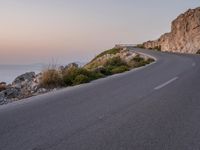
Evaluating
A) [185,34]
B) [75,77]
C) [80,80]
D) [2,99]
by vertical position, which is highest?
[185,34]

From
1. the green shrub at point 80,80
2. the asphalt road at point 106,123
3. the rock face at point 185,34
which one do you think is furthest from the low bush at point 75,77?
the rock face at point 185,34

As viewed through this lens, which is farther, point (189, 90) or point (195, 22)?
point (195, 22)

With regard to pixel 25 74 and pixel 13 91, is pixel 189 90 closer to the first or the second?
pixel 13 91

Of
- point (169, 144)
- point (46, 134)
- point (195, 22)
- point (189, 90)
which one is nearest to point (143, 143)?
point (169, 144)

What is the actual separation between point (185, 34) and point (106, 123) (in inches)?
3064

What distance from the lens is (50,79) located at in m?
15.8

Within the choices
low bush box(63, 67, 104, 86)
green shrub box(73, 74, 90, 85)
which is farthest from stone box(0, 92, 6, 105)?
green shrub box(73, 74, 90, 85)

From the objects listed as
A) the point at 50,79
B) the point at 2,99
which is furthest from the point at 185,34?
the point at 2,99

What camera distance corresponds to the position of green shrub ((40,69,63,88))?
15.8 meters

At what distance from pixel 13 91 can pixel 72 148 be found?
10.4 m

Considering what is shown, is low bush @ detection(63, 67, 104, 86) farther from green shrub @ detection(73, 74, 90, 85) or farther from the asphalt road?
the asphalt road

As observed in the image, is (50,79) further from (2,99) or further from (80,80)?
(2,99)

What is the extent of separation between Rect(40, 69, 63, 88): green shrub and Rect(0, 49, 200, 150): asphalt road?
513cm

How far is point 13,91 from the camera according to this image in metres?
15.0
